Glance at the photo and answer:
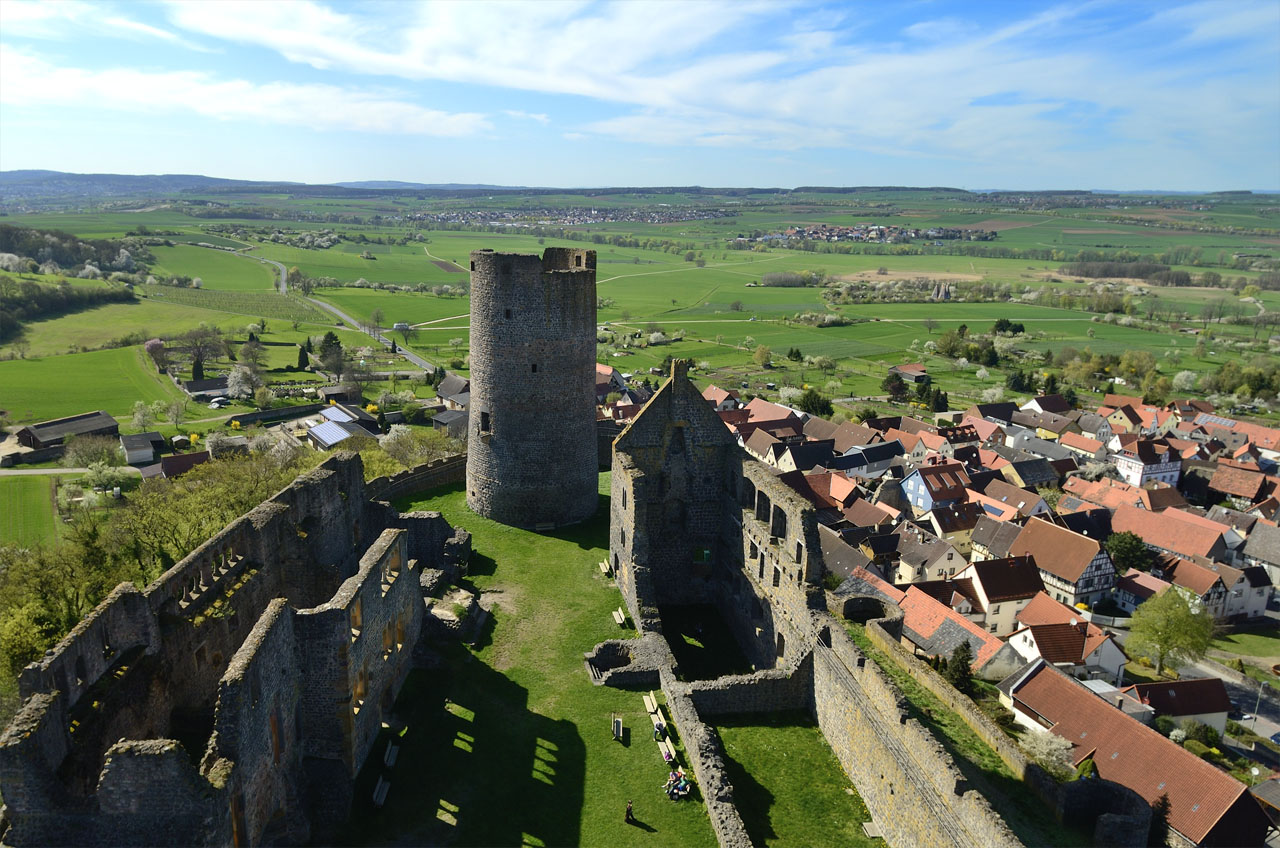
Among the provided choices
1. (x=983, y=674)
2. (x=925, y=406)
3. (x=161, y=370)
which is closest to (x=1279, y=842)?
(x=983, y=674)

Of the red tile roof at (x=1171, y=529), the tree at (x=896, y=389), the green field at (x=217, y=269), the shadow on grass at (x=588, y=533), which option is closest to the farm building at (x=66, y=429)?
the shadow on grass at (x=588, y=533)

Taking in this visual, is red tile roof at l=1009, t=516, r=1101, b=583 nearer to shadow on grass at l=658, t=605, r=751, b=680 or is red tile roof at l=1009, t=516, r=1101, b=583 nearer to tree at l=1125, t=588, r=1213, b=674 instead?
tree at l=1125, t=588, r=1213, b=674

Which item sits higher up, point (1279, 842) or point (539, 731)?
point (539, 731)

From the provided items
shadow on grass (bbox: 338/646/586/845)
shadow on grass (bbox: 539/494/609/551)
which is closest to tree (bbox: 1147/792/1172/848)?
shadow on grass (bbox: 338/646/586/845)

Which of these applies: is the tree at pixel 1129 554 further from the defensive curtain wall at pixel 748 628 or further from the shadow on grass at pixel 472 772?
the shadow on grass at pixel 472 772

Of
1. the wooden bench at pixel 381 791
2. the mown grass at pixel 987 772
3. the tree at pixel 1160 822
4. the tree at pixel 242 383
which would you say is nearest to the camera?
the wooden bench at pixel 381 791

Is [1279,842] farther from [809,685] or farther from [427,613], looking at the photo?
[427,613]
